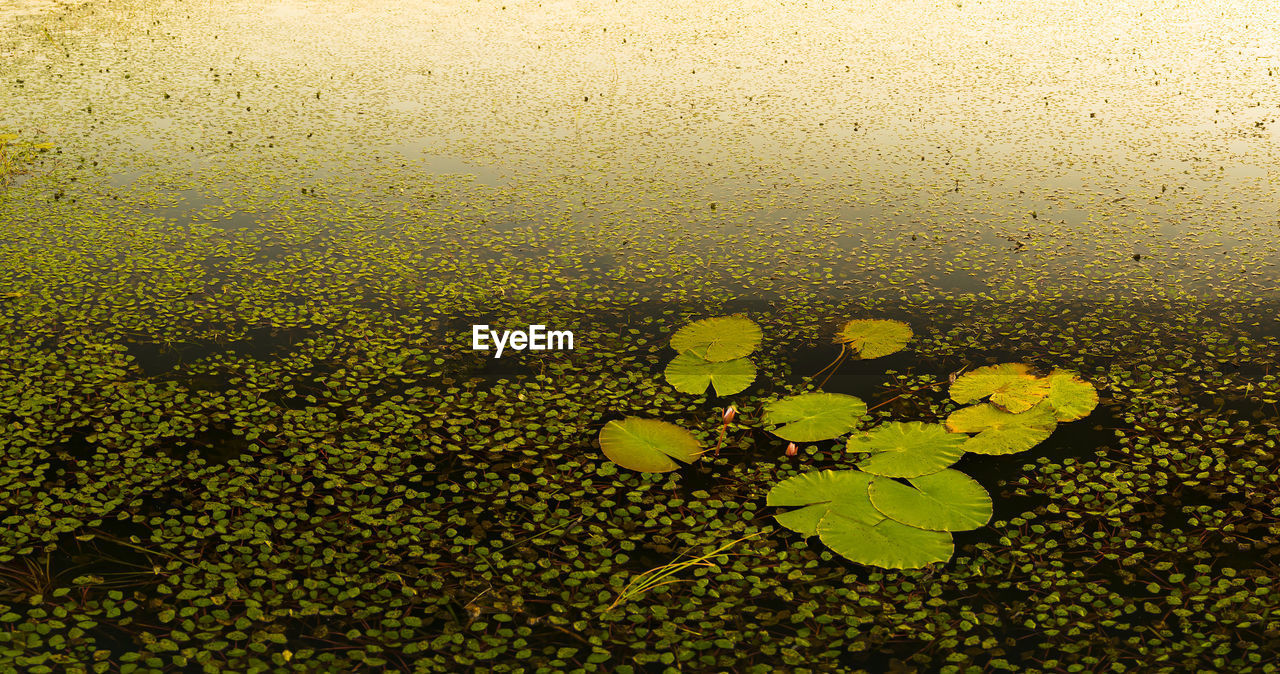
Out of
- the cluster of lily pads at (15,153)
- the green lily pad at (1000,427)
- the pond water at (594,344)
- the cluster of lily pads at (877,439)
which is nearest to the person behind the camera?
the pond water at (594,344)

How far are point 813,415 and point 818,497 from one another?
1.19 feet

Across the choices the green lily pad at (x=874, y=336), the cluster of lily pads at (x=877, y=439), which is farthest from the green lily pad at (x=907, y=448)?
the green lily pad at (x=874, y=336)

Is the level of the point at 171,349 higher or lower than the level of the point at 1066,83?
lower

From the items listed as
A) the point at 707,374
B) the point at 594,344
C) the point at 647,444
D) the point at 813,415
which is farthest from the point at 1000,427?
the point at 594,344

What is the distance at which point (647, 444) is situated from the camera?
2373 mm

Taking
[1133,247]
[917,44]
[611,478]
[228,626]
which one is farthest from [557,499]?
[917,44]

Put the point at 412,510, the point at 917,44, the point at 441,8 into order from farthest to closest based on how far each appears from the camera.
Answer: the point at 441,8
the point at 917,44
the point at 412,510

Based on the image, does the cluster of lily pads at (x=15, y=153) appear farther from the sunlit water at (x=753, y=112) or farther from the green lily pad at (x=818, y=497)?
the green lily pad at (x=818, y=497)

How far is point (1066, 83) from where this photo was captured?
5637mm

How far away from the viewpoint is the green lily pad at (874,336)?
283cm

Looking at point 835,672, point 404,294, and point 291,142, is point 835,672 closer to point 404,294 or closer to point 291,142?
point 404,294

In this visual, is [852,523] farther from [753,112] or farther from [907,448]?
[753,112]

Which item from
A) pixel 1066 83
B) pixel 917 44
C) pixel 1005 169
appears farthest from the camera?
pixel 917 44

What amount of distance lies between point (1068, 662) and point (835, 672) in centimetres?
43
